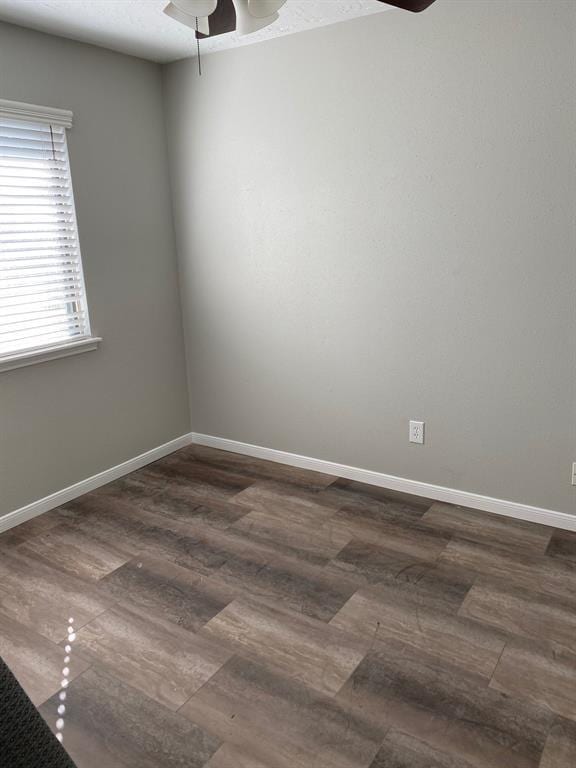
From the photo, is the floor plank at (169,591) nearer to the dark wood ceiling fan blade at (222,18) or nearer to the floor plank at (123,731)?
the floor plank at (123,731)

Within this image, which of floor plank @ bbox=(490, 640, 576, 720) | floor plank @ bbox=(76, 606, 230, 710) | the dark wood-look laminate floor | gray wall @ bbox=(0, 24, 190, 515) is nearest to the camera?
the dark wood-look laminate floor

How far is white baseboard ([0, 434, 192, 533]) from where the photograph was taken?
312 centimetres

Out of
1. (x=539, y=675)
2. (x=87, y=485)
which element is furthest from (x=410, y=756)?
(x=87, y=485)

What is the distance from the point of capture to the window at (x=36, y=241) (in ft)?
9.62

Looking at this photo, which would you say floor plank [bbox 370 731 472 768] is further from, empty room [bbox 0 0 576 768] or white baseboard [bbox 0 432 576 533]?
white baseboard [bbox 0 432 576 533]

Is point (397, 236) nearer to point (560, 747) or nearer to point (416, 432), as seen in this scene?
point (416, 432)

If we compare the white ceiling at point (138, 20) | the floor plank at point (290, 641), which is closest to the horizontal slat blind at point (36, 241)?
the white ceiling at point (138, 20)

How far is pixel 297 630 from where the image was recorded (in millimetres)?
2240

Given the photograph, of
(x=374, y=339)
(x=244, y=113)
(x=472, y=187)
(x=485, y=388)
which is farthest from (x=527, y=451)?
(x=244, y=113)

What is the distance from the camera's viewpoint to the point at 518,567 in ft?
8.43

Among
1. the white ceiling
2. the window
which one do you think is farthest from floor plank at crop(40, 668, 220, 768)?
the white ceiling

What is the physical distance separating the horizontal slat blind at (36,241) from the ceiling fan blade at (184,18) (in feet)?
5.22

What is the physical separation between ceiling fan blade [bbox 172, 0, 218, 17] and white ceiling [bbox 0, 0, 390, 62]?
137 centimetres

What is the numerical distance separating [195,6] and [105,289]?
2.23 metres
